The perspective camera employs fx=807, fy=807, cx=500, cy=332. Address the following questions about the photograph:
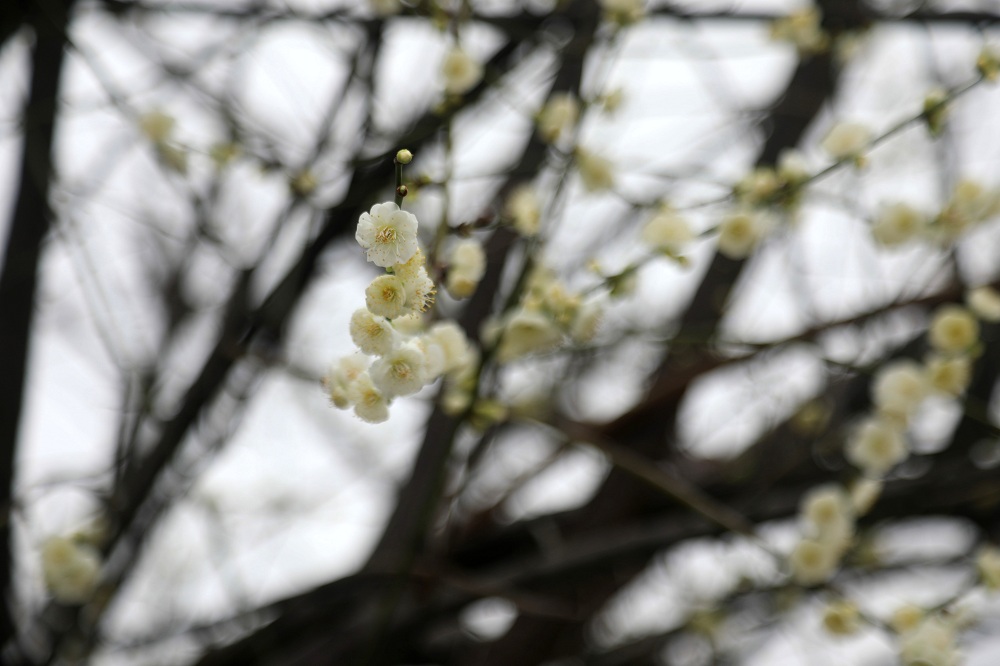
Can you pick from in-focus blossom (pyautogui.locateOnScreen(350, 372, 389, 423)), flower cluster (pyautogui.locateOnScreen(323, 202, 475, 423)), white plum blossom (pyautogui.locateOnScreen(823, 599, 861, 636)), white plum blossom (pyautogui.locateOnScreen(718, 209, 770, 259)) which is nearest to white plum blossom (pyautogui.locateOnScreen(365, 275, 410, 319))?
flower cluster (pyautogui.locateOnScreen(323, 202, 475, 423))

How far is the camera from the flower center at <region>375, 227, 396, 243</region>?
0.87 meters

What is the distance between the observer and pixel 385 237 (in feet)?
2.89

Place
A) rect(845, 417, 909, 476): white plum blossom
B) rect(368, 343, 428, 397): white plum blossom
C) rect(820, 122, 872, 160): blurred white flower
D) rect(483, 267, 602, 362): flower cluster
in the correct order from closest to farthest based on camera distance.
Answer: rect(368, 343, 428, 397): white plum blossom
rect(483, 267, 602, 362): flower cluster
rect(820, 122, 872, 160): blurred white flower
rect(845, 417, 909, 476): white plum blossom

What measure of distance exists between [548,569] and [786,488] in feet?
3.26

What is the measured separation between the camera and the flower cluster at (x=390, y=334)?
0.88m

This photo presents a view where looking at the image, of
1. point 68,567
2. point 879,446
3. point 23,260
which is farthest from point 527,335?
point 23,260

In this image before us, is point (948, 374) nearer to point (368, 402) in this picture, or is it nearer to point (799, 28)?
point (799, 28)

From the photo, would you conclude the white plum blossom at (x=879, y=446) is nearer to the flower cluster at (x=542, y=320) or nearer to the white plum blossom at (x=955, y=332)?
the white plum blossom at (x=955, y=332)

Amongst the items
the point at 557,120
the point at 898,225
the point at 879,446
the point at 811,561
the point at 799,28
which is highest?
the point at 799,28

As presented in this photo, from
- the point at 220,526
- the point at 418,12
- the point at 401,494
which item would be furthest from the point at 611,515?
the point at 418,12

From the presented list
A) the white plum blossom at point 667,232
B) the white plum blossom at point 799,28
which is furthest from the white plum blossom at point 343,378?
the white plum blossom at point 799,28

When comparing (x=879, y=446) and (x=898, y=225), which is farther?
(x=879, y=446)

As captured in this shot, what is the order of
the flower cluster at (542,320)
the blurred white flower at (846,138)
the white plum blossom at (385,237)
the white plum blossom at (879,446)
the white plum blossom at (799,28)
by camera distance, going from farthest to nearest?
1. the white plum blossom at (799,28)
2. the white plum blossom at (879,446)
3. the blurred white flower at (846,138)
4. the flower cluster at (542,320)
5. the white plum blossom at (385,237)

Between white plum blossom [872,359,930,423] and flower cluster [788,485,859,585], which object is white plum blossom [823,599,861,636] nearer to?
flower cluster [788,485,859,585]
